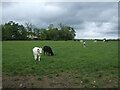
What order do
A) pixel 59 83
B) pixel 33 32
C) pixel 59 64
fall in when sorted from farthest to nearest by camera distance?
pixel 33 32, pixel 59 64, pixel 59 83

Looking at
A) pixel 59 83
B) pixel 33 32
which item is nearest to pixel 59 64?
pixel 59 83

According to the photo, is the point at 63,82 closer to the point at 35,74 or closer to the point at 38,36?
the point at 35,74

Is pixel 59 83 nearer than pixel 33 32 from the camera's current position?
Yes

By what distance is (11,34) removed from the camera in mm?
90938

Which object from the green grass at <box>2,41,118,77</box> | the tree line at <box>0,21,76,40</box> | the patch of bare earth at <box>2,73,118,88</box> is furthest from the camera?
the tree line at <box>0,21,76,40</box>

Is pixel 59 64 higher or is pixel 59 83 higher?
pixel 59 64

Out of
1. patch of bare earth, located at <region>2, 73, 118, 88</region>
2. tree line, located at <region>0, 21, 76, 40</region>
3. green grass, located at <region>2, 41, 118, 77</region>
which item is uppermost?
tree line, located at <region>0, 21, 76, 40</region>

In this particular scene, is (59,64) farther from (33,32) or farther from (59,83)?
(33,32)

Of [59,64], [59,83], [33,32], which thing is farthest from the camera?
[33,32]

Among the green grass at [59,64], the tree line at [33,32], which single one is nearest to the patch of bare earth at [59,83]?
the green grass at [59,64]

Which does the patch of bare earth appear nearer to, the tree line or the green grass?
the green grass

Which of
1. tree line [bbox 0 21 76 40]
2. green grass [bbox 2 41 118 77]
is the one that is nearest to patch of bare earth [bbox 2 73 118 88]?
green grass [bbox 2 41 118 77]

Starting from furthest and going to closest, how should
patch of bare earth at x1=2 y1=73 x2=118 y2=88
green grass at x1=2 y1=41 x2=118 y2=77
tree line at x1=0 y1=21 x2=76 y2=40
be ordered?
tree line at x1=0 y1=21 x2=76 y2=40, green grass at x1=2 y1=41 x2=118 y2=77, patch of bare earth at x1=2 y1=73 x2=118 y2=88

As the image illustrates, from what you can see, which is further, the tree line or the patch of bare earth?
the tree line
